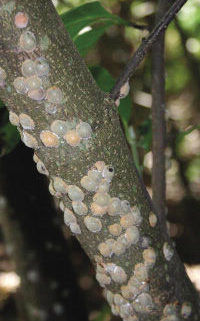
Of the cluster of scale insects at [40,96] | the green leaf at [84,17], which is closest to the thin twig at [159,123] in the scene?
the green leaf at [84,17]

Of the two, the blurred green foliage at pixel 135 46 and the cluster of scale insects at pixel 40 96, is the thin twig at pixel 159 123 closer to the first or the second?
the blurred green foliage at pixel 135 46

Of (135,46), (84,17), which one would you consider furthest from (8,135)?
(135,46)

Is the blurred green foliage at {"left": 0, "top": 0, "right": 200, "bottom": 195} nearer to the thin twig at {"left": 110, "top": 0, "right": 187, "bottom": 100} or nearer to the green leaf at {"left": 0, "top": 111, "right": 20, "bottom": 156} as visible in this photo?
the green leaf at {"left": 0, "top": 111, "right": 20, "bottom": 156}

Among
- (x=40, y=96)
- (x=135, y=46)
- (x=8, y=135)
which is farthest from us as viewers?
(x=135, y=46)

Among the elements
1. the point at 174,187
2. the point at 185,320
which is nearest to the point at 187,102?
the point at 174,187

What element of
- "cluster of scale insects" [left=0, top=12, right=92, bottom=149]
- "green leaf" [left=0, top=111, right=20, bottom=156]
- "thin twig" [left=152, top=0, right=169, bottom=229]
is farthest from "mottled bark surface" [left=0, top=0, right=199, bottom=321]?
"green leaf" [left=0, top=111, right=20, bottom=156]

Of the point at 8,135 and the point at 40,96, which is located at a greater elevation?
the point at 40,96

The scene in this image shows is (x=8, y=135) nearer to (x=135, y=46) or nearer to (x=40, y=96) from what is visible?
(x=40, y=96)
